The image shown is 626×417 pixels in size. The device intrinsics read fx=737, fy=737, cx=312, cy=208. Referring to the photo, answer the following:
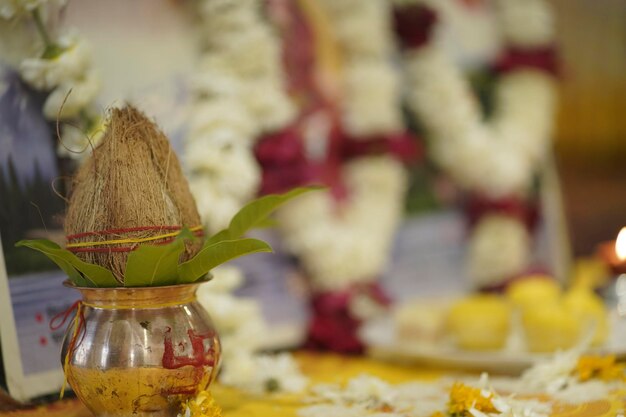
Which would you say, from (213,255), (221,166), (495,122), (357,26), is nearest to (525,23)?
(495,122)

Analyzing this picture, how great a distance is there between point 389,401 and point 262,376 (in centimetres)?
21

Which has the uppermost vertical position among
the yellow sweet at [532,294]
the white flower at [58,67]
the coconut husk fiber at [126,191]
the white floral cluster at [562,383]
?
the white flower at [58,67]

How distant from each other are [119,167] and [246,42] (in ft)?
1.78

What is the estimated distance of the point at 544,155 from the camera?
196 centimetres

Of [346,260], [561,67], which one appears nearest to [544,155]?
[561,67]

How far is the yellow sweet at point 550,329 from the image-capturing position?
48.7 inches

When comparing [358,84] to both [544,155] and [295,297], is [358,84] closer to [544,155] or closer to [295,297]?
[295,297]

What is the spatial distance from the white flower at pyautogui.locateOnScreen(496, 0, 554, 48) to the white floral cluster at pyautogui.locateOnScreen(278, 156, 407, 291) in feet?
1.74

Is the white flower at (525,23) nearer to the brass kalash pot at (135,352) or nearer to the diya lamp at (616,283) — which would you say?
the diya lamp at (616,283)

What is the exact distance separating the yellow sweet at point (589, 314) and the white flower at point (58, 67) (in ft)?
2.93

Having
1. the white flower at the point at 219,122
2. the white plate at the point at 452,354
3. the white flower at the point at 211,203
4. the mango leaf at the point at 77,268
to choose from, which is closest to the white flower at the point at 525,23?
the white plate at the point at 452,354

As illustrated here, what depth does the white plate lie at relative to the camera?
121cm

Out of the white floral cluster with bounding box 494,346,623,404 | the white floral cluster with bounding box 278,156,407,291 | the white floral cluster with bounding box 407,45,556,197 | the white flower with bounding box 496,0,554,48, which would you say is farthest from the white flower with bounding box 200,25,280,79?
the white flower with bounding box 496,0,554,48

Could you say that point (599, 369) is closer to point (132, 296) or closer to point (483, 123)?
point (132, 296)
